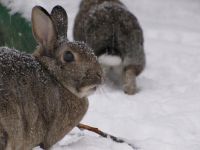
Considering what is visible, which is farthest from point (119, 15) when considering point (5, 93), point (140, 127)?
point (5, 93)

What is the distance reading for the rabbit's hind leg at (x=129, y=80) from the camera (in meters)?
6.09

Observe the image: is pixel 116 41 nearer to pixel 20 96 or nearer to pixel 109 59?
pixel 109 59

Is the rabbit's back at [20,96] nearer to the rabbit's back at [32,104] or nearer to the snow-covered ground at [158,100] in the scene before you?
the rabbit's back at [32,104]

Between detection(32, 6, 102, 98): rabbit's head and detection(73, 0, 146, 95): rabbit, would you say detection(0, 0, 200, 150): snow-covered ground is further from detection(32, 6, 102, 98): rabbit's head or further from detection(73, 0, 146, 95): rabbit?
detection(32, 6, 102, 98): rabbit's head

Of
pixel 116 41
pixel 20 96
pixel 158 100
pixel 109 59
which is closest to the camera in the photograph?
pixel 20 96

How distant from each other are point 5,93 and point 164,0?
7677 mm

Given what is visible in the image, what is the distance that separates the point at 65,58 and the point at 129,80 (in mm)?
3012

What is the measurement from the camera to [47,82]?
321 cm

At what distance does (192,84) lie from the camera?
623 cm

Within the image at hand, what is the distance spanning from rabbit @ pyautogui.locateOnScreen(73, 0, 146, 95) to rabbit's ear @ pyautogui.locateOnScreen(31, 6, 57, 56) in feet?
8.62

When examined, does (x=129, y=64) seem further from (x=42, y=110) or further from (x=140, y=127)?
(x=42, y=110)

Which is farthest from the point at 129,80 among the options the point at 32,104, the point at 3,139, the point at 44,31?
the point at 3,139

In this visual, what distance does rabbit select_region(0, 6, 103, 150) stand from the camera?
2.94 m

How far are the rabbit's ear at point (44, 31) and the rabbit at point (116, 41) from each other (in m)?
2.63
